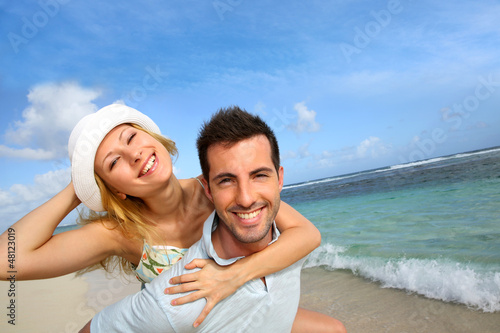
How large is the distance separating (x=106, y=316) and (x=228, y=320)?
74 cm

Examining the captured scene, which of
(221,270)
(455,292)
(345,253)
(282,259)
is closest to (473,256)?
(455,292)

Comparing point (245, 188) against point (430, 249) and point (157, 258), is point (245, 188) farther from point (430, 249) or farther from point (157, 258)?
point (430, 249)

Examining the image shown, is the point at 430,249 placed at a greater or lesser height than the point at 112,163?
lesser

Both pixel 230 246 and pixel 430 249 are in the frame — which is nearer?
pixel 230 246

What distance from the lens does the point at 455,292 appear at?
4.39 m

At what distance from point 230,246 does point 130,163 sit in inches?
41.1

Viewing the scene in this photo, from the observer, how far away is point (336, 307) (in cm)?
478

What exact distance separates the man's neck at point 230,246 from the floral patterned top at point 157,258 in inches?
30.2

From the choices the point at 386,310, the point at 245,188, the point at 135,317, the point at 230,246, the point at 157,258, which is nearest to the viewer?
the point at 135,317

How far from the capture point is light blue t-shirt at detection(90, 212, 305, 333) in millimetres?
1943

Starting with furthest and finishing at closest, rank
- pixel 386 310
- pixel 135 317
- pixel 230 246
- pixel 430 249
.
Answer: pixel 430 249 → pixel 386 310 → pixel 230 246 → pixel 135 317

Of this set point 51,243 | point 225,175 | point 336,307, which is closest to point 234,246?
point 225,175

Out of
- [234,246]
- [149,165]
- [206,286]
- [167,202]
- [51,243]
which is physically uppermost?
[149,165]

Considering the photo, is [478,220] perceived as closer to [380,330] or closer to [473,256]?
[473,256]
